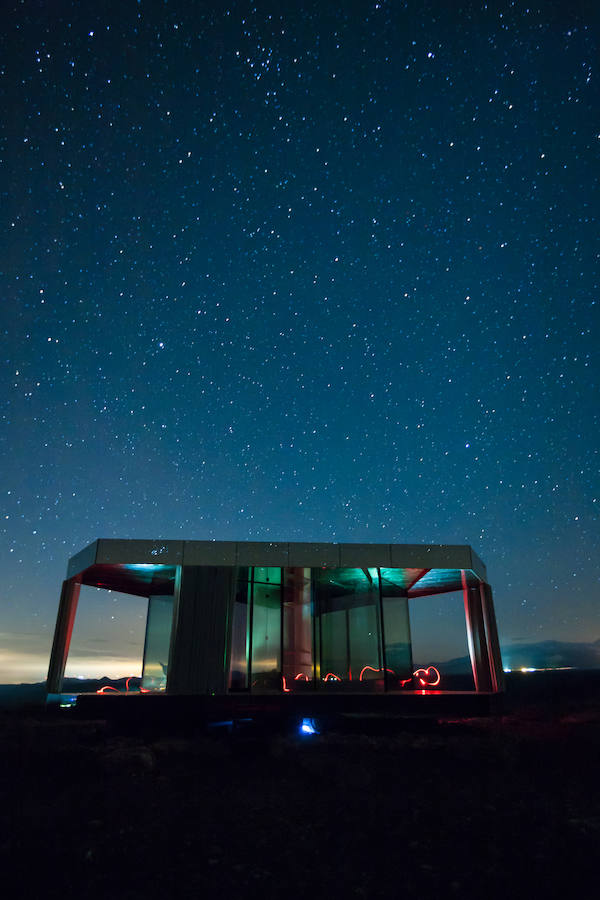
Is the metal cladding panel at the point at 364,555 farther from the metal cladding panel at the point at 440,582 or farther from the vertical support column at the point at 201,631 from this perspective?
the vertical support column at the point at 201,631

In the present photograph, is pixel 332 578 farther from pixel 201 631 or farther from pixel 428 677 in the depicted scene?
pixel 428 677

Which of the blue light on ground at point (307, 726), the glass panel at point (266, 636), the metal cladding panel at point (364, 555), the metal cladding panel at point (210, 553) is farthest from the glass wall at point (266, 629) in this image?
the blue light on ground at point (307, 726)

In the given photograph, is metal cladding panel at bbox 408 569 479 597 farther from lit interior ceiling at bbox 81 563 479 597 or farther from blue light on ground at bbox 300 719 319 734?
blue light on ground at bbox 300 719 319 734

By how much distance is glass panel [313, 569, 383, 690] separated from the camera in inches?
572

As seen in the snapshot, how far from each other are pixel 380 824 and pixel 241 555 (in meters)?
8.02

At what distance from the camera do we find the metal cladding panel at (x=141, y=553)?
13102mm

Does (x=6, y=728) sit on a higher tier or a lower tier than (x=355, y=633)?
lower

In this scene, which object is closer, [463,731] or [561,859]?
[561,859]

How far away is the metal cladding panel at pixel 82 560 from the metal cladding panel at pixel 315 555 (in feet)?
15.7

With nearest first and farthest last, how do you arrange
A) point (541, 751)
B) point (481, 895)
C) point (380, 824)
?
point (481, 895) → point (380, 824) → point (541, 751)

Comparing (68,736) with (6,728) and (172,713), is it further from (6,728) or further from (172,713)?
(6,728)

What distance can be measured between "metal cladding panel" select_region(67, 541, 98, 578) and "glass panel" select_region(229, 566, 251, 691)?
3.63 m

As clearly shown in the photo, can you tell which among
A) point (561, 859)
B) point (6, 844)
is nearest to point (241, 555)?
point (6, 844)

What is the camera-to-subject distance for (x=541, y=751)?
9.52 metres
